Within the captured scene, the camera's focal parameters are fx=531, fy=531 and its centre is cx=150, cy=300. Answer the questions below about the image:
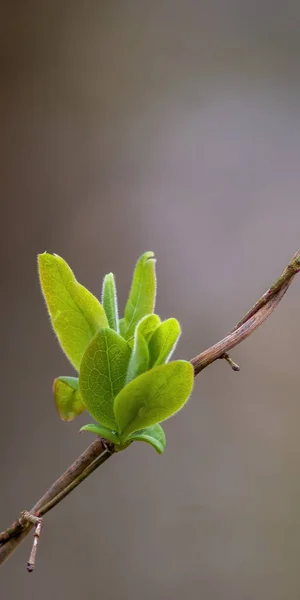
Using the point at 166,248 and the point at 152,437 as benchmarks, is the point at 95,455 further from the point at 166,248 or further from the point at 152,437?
the point at 166,248

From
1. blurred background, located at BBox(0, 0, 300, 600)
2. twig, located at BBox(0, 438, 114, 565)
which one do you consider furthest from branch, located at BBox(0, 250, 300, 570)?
blurred background, located at BBox(0, 0, 300, 600)

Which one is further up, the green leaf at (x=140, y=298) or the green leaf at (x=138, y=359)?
the green leaf at (x=140, y=298)

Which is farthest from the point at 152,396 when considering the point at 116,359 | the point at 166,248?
the point at 166,248

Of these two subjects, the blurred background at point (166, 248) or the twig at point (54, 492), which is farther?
the blurred background at point (166, 248)

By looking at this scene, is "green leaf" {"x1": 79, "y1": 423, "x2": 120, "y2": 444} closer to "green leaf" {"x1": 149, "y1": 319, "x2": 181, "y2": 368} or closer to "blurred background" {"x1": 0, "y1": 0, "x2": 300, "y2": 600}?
"green leaf" {"x1": 149, "y1": 319, "x2": 181, "y2": 368}

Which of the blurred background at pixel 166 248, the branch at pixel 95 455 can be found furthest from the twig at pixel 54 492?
the blurred background at pixel 166 248

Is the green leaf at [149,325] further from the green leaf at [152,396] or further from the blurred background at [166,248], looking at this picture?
the blurred background at [166,248]
